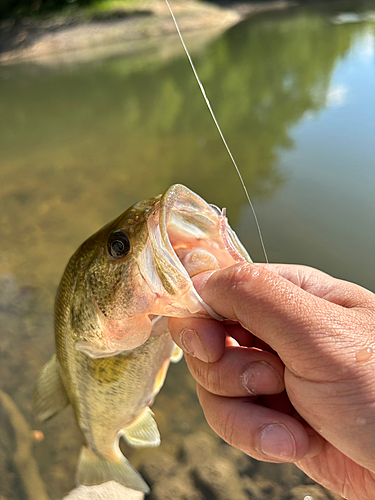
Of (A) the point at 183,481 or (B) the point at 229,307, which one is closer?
(B) the point at 229,307

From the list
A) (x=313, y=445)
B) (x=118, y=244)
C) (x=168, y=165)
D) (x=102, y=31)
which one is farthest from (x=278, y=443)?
(x=102, y=31)

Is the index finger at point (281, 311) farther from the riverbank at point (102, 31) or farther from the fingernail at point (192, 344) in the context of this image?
the riverbank at point (102, 31)

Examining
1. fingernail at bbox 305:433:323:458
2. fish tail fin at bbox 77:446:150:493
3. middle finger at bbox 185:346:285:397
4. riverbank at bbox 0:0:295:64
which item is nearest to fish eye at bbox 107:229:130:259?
middle finger at bbox 185:346:285:397

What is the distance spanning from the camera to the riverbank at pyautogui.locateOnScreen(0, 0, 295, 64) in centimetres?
1422

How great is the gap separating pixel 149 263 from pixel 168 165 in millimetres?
5852

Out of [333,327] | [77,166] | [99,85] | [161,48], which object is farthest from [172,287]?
[161,48]

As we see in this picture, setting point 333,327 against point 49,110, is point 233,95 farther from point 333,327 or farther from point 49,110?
point 333,327

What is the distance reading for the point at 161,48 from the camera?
51.4ft

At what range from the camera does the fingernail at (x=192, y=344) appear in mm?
1313

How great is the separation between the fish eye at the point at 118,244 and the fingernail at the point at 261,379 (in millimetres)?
558

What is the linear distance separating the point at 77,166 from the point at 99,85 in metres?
5.48

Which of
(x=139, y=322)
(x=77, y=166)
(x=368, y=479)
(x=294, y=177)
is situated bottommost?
(x=294, y=177)

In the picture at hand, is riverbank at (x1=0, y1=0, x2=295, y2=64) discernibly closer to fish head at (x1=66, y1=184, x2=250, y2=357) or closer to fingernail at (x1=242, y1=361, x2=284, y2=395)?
fish head at (x1=66, y1=184, x2=250, y2=357)

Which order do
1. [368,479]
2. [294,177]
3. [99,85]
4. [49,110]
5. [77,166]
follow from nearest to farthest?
[368,479] < [294,177] < [77,166] < [49,110] < [99,85]
